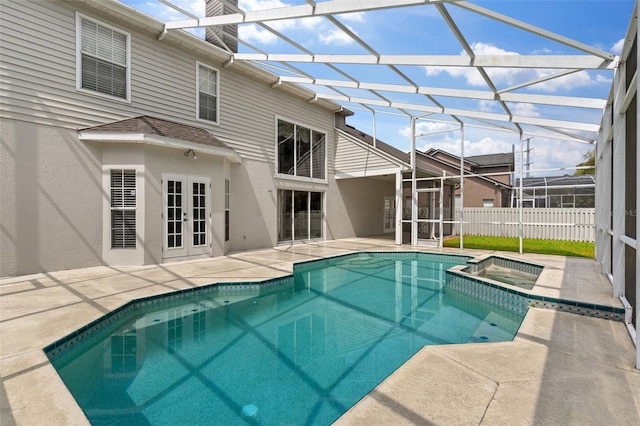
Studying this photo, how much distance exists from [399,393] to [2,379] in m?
3.22

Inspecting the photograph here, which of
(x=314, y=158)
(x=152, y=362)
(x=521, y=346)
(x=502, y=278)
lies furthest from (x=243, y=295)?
(x=314, y=158)

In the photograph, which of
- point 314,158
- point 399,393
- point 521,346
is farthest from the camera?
point 314,158

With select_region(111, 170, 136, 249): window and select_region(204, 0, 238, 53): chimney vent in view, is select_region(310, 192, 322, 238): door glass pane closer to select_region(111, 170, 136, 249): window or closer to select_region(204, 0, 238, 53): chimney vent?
select_region(204, 0, 238, 53): chimney vent

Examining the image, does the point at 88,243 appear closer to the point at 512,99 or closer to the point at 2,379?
the point at 2,379

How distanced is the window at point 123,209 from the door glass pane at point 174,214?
770 mm

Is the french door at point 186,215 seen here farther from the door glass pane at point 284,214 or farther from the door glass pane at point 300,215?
the door glass pane at point 300,215

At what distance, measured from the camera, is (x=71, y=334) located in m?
3.64

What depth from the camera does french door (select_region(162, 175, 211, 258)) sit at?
8031 millimetres

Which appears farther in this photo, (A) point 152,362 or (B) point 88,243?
(B) point 88,243

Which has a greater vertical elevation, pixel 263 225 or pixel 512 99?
pixel 512 99

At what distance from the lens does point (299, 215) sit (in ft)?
42.2

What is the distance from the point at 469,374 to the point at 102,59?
927cm

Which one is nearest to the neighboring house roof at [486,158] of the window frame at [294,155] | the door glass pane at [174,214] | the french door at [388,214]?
the french door at [388,214]

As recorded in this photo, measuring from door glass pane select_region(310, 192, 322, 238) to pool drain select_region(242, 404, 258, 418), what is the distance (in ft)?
34.8
